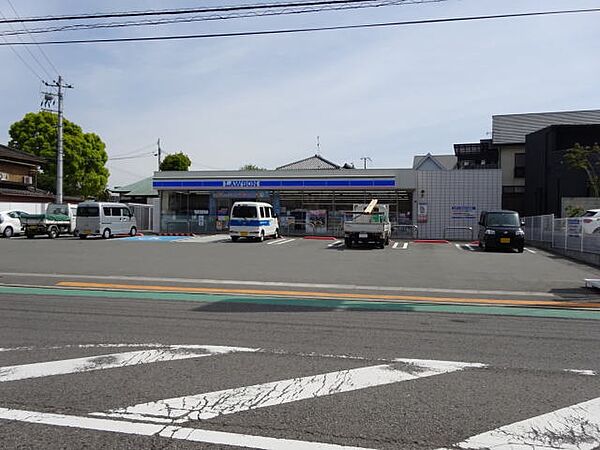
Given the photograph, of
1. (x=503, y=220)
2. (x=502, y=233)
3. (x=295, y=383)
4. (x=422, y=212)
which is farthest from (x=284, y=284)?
(x=422, y=212)

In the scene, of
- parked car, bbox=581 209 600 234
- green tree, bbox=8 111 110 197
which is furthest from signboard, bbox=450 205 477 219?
green tree, bbox=8 111 110 197

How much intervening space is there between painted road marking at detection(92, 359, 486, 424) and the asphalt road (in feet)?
0.06

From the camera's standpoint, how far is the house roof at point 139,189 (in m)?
51.4

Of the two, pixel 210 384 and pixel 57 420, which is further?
pixel 210 384

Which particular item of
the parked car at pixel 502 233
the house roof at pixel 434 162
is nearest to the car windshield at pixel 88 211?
the parked car at pixel 502 233

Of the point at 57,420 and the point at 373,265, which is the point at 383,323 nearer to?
the point at 57,420

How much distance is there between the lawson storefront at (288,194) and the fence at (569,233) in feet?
27.8

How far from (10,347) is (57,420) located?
257cm

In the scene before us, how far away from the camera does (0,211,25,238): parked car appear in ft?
97.0

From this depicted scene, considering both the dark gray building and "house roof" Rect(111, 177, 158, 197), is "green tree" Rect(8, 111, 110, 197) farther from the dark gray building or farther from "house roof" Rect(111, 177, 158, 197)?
the dark gray building

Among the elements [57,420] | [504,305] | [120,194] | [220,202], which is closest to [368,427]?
[57,420]

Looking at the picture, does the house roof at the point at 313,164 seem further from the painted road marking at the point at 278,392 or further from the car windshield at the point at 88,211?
the painted road marking at the point at 278,392

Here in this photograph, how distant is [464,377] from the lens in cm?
481

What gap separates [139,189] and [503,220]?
4054cm
